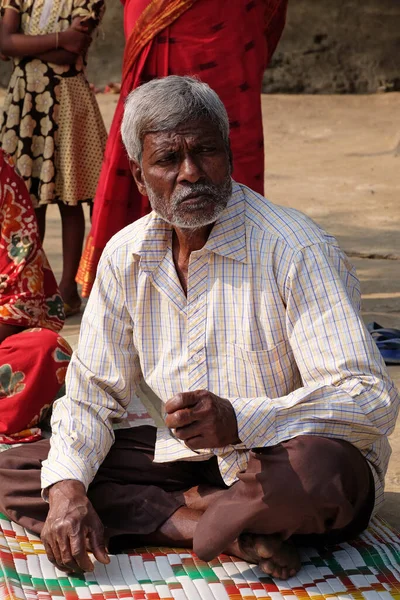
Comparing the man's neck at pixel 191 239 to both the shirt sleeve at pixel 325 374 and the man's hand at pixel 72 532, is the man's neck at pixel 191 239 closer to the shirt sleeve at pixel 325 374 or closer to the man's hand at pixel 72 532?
the shirt sleeve at pixel 325 374

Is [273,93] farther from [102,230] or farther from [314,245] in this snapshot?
[314,245]

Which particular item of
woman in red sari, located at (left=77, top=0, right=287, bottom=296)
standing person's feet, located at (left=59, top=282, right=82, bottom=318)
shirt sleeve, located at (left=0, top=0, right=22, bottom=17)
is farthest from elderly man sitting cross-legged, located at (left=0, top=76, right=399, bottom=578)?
shirt sleeve, located at (left=0, top=0, right=22, bottom=17)

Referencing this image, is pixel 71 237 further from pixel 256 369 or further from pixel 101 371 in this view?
pixel 256 369

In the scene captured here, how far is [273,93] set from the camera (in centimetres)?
1200

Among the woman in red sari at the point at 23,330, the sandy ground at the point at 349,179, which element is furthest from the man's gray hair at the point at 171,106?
the sandy ground at the point at 349,179

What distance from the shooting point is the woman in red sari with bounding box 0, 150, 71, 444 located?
3771 mm

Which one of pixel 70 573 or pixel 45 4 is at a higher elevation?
pixel 45 4

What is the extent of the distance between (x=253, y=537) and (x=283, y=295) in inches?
23.4

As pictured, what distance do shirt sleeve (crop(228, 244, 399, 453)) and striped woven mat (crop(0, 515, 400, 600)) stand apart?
32 centimetres

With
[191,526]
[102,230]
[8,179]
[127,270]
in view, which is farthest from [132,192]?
[191,526]

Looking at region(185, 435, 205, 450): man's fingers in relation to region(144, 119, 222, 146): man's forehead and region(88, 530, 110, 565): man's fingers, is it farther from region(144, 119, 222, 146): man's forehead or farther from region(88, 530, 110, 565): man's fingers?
region(144, 119, 222, 146): man's forehead

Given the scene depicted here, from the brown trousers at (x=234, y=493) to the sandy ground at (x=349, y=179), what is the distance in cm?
65

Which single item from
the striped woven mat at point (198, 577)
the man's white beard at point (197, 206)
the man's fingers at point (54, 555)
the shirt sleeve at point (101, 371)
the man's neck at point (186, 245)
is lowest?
the striped woven mat at point (198, 577)

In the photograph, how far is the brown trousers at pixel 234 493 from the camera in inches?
98.0
